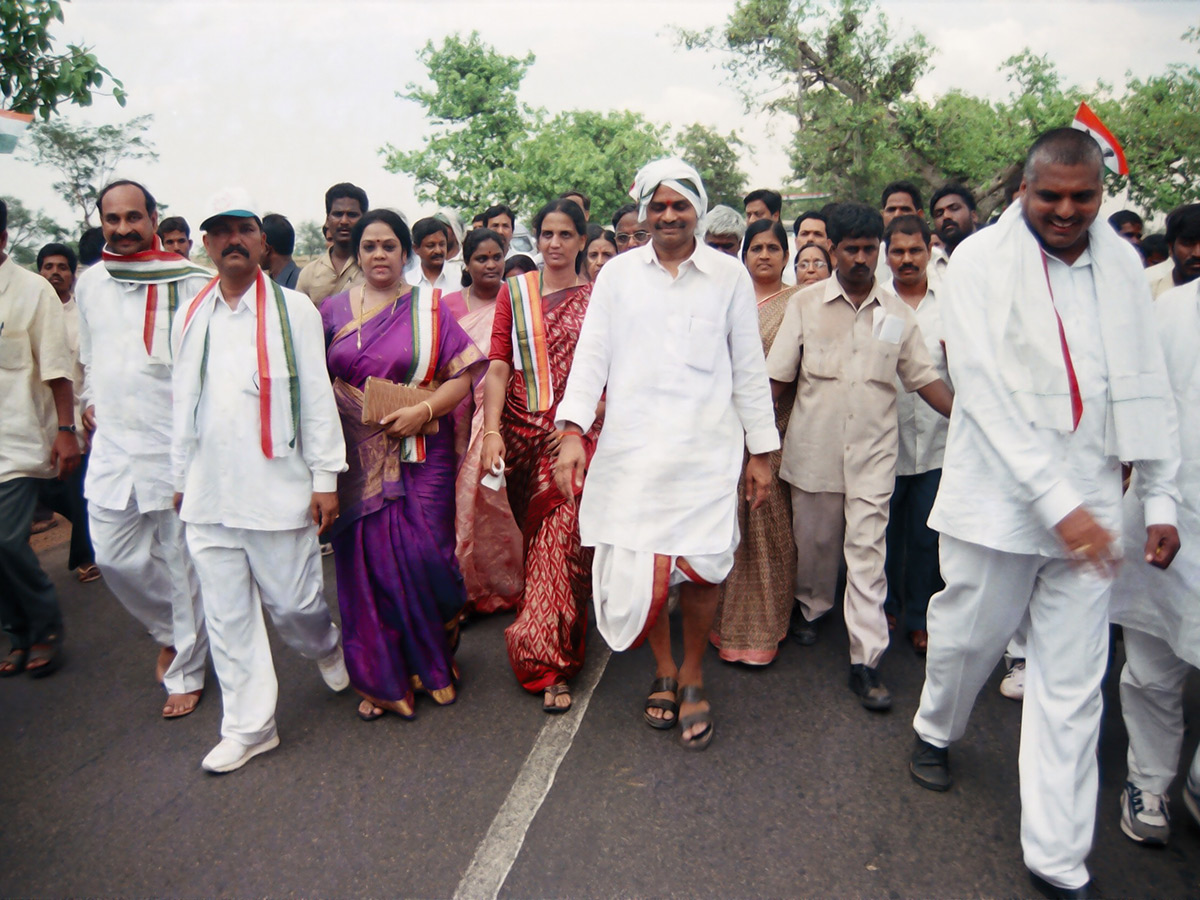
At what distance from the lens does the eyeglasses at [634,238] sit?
564 cm

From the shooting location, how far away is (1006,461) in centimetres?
245

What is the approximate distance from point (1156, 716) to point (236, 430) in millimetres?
3235

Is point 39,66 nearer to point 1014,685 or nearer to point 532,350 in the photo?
point 532,350

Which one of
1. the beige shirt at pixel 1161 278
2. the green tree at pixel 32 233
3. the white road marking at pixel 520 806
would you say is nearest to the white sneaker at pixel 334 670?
the white road marking at pixel 520 806

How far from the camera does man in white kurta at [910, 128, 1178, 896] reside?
95.5 inches

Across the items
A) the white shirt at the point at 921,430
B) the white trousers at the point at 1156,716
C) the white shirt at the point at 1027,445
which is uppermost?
the white shirt at the point at 1027,445

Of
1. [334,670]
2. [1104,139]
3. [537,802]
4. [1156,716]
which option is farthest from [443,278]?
[1156,716]

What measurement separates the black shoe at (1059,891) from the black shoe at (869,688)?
1009 mm

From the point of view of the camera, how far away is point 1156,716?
272cm

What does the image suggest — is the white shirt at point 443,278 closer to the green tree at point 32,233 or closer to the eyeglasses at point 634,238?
the eyeglasses at point 634,238

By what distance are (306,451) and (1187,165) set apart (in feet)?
60.0

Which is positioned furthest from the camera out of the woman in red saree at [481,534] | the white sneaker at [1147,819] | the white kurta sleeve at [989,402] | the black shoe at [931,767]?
the woman in red saree at [481,534]

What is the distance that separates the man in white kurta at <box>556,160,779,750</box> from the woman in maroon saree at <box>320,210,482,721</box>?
2.42 ft

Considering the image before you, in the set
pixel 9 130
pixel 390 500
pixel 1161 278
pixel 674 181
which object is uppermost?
pixel 9 130
